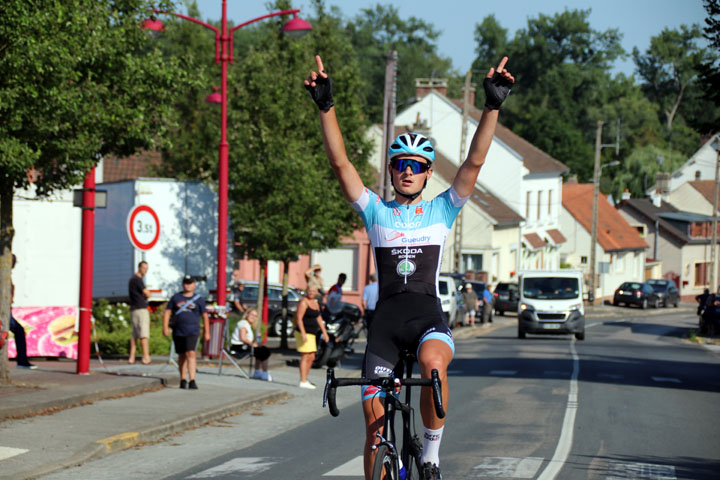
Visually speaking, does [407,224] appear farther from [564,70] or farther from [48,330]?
[564,70]

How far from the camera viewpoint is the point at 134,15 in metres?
14.7

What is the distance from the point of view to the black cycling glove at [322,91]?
5.54 m

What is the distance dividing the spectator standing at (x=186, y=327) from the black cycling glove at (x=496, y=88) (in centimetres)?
1073

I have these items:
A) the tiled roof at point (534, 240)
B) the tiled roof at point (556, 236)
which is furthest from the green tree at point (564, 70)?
the tiled roof at point (534, 240)

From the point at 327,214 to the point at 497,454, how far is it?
17.0 m

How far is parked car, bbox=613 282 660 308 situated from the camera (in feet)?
214

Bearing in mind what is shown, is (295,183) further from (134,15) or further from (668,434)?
(668,434)

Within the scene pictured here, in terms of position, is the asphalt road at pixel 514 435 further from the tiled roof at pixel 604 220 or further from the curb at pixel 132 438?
the tiled roof at pixel 604 220

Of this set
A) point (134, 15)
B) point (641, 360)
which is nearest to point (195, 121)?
point (641, 360)

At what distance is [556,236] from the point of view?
70.4 meters

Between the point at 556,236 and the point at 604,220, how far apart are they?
11138 mm

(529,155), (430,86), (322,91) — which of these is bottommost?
(322,91)

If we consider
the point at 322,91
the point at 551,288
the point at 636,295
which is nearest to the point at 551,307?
the point at 551,288

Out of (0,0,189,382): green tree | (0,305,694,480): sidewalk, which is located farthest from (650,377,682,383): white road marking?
(0,0,189,382): green tree
